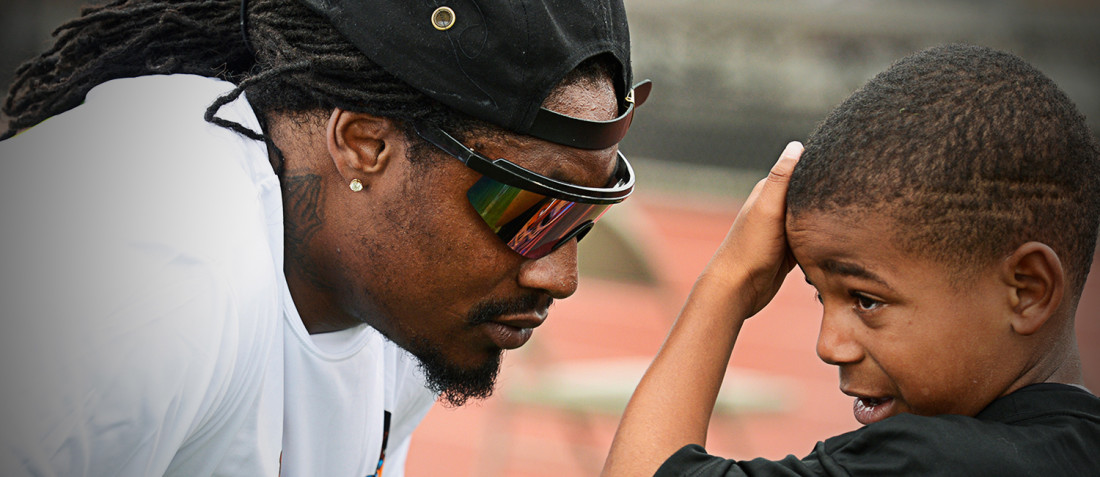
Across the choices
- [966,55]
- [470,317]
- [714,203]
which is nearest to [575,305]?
[714,203]

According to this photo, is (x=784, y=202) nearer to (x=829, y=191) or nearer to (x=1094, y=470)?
(x=829, y=191)

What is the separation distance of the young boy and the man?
24.9 inches

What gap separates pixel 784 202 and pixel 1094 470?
2.60 ft

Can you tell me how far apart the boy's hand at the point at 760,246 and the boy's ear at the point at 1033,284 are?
19.3 inches

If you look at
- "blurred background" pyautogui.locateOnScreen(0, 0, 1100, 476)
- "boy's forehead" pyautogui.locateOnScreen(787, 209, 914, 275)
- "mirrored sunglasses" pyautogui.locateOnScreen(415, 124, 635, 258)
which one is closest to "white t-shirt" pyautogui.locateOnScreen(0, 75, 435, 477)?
"mirrored sunglasses" pyautogui.locateOnScreen(415, 124, 635, 258)

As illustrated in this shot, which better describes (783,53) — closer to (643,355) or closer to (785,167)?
(643,355)

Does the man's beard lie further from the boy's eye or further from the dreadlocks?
the boy's eye

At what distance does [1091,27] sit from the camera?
35.6 ft

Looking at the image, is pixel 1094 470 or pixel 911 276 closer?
pixel 1094 470

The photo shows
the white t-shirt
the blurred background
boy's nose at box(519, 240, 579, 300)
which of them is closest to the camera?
the white t-shirt

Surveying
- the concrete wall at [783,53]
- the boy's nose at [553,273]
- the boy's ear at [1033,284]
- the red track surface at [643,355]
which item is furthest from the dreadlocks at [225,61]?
the concrete wall at [783,53]

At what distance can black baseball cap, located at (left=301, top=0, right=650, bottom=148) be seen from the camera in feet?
6.98

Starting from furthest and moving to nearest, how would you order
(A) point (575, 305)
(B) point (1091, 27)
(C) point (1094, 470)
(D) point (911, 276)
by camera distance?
(B) point (1091, 27) → (A) point (575, 305) → (D) point (911, 276) → (C) point (1094, 470)

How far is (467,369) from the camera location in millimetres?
2537
